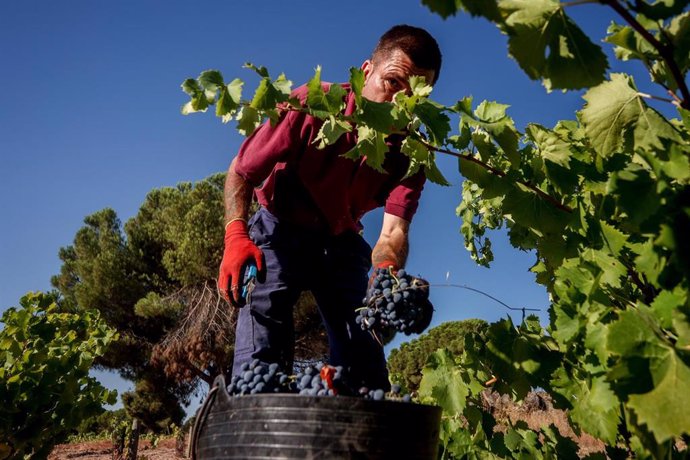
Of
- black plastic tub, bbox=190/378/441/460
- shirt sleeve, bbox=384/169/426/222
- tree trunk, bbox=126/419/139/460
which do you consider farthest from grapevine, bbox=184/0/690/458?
tree trunk, bbox=126/419/139/460

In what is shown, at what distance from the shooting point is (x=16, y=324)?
4254mm

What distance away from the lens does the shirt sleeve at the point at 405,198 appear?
2.95 metres

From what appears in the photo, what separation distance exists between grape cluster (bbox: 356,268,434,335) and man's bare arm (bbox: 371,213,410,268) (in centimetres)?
74

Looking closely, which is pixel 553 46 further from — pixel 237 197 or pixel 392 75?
pixel 237 197

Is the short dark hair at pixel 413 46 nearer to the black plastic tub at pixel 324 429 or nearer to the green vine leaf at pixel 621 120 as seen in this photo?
the green vine leaf at pixel 621 120

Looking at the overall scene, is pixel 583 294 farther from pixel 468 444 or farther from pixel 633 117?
pixel 468 444

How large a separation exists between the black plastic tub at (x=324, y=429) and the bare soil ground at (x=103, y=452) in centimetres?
1035

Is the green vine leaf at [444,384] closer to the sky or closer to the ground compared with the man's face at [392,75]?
closer to the ground

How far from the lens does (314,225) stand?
2732mm

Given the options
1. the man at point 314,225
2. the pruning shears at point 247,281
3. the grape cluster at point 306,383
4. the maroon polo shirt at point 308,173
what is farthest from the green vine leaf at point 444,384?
the maroon polo shirt at point 308,173

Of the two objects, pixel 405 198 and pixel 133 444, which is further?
pixel 133 444

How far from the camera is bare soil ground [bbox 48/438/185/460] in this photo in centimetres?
1154

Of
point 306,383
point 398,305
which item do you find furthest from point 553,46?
point 306,383

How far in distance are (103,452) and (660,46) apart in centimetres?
1482
